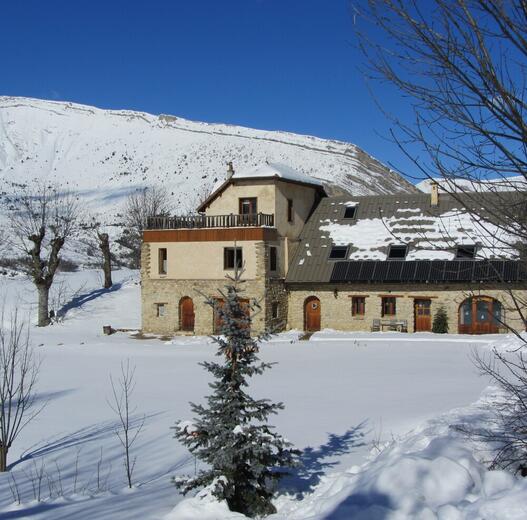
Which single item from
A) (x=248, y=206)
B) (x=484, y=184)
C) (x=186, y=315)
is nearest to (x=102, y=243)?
(x=186, y=315)

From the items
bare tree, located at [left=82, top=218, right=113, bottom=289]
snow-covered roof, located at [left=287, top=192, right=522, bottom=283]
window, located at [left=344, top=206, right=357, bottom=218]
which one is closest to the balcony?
snow-covered roof, located at [left=287, top=192, right=522, bottom=283]

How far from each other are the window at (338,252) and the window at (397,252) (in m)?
2.09

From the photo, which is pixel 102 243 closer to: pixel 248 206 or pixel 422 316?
pixel 248 206

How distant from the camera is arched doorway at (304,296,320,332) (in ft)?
95.2

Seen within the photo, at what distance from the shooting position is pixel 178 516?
7.48 meters

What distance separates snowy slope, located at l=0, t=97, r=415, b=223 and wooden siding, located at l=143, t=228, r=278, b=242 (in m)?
35.1

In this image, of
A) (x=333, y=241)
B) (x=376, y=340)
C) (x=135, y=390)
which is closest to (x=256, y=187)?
(x=333, y=241)

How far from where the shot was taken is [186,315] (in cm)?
3011

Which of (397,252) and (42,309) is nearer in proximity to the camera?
(397,252)

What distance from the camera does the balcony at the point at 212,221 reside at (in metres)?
28.8

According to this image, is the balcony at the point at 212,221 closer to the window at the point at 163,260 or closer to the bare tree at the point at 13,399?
the window at the point at 163,260

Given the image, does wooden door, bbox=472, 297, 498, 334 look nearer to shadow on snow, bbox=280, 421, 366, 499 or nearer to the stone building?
the stone building

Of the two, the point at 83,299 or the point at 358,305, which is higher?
the point at 83,299

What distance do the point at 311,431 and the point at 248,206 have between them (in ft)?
62.4
